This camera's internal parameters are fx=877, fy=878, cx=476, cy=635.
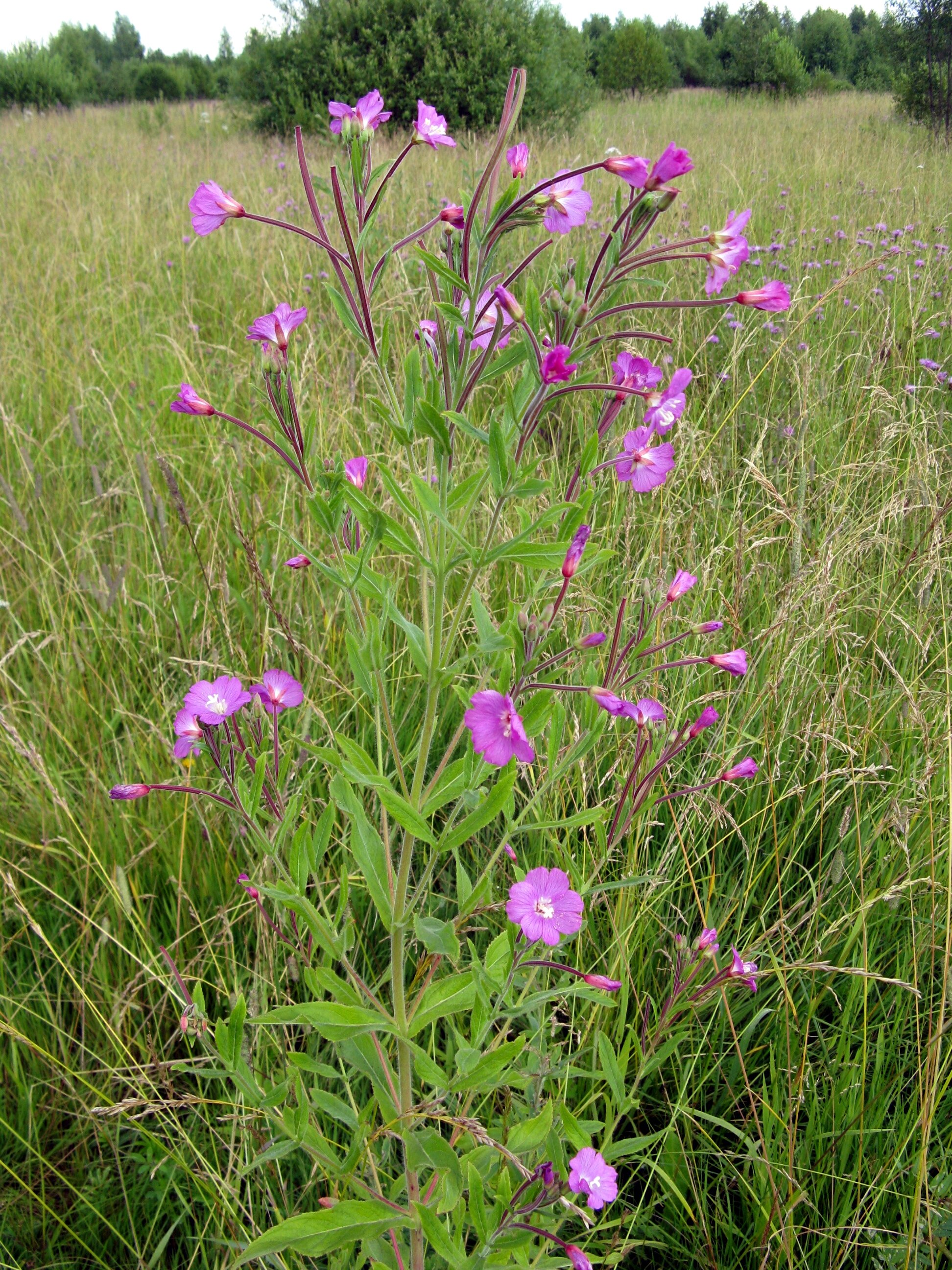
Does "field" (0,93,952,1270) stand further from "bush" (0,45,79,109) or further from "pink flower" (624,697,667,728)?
"bush" (0,45,79,109)

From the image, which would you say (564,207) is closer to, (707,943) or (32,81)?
(707,943)

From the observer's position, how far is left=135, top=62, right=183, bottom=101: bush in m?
30.3

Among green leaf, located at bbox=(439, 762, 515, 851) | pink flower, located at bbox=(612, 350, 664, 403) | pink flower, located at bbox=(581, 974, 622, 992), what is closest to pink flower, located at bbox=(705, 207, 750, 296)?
pink flower, located at bbox=(612, 350, 664, 403)

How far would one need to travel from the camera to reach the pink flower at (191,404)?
3.89 feet

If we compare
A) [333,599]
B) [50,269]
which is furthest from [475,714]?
[50,269]

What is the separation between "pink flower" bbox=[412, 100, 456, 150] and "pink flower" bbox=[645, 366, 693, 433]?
45 centimetres

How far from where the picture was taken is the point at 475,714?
1.03 m

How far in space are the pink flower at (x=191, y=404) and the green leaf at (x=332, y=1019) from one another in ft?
2.55

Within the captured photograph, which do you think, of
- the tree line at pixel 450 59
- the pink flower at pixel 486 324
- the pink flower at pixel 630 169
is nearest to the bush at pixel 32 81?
the tree line at pixel 450 59

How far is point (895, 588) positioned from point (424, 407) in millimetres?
1928

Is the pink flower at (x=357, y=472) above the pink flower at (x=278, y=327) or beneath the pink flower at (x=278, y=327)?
beneath

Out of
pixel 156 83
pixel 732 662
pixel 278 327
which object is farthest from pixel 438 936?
pixel 156 83

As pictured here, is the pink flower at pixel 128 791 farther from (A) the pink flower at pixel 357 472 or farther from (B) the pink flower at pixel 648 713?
(B) the pink flower at pixel 648 713

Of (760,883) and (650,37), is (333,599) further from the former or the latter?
(650,37)
